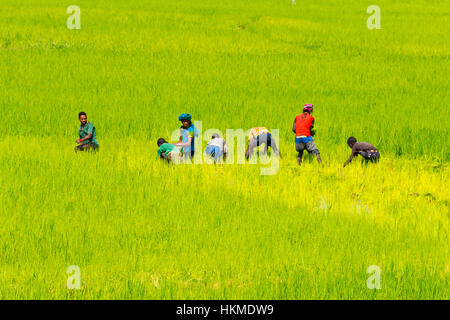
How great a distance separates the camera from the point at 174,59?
51.7 ft

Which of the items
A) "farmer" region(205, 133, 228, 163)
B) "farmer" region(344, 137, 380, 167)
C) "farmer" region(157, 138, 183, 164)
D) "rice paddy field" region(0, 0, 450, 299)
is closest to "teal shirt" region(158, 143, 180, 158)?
"farmer" region(157, 138, 183, 164)

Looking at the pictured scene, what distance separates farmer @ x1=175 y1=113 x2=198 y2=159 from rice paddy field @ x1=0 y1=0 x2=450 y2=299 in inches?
18.0

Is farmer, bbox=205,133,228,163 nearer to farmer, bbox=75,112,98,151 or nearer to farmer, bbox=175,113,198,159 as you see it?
farmer, bbox=175,113,198,159

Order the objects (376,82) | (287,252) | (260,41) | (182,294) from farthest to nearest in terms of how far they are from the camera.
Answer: (260,41), (376,82), (287,252), (182,294)

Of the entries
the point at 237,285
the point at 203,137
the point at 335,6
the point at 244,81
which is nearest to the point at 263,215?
the point at 237,285

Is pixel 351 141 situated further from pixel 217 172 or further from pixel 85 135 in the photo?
pixel 85 135

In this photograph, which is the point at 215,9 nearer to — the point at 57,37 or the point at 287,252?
the point at 57,37

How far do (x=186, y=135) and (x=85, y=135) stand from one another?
1598 millimetres

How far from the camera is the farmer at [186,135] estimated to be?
8.23 metres

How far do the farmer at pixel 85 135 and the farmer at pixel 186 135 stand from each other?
1338 mm

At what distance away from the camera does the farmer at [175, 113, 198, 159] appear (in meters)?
8.23

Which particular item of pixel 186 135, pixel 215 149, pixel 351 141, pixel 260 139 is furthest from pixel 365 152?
pixel 186 135

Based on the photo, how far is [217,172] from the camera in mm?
7840

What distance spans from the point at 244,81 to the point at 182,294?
10.1 metres
